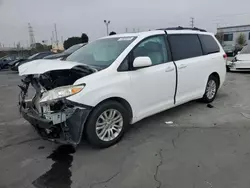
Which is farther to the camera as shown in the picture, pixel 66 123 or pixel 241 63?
pixel 241 63

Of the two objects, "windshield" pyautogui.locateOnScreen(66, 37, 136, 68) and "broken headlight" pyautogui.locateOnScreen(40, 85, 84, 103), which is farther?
"windshield" pyautogui.locateOnScreen(66, 37, 136, 68)

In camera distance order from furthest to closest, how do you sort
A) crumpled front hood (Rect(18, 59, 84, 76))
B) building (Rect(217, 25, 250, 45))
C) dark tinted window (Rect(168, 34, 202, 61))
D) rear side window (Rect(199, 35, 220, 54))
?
building (Rect(217, 25, 250, 45)), rear side window (Rect(199, 35, 220, 54)), dark tinted window (Rect(168, 34, 202, 61)), crumpled front hood (Rect(18, 59, 84, 76))

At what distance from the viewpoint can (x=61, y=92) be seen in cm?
335

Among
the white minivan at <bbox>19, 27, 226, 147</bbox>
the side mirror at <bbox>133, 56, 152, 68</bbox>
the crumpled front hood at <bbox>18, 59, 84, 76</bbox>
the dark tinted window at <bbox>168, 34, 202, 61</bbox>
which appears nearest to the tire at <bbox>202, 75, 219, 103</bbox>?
the white minivan at <bbox>19, 27, 226, 147</bbox>

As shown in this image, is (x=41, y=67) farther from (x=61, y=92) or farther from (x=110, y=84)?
(x=110, y=84)

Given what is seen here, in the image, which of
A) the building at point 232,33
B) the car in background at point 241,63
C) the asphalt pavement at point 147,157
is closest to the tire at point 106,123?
the asphalt pavement at point 147,157

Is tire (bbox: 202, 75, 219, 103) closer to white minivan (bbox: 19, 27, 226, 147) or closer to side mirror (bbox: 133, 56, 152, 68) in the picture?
white minivan (bbox: 19, 27, 226, 147)

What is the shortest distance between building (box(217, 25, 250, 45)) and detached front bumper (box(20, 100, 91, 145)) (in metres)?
57.7

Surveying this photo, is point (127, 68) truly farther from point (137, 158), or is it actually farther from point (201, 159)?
point (201, 159)

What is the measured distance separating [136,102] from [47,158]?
160cm

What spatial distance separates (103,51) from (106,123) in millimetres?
1395

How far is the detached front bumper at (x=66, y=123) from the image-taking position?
3326 mm

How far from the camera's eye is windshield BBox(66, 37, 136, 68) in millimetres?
4086

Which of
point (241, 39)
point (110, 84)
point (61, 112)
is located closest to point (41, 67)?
point (61, 112)
